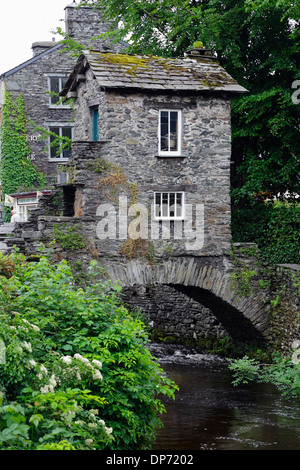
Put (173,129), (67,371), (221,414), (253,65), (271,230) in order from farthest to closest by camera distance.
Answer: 1. (253,65)
2. (271,230)
3. (173,129)
4. (221,414)
5. (67,371)

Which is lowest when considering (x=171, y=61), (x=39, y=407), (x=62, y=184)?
(x=39, y=407)

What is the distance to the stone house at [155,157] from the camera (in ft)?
58.6

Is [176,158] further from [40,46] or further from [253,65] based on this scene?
[40,46]

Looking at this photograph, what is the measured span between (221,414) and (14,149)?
2169 centimetres

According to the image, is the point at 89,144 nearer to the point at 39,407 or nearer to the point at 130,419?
the point at 130,419

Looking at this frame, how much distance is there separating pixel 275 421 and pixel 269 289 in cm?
581

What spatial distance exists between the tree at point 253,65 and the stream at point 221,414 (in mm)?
6289

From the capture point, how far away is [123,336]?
898 centimetres

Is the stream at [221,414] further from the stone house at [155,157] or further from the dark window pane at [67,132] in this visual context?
the dark window pane at [67,132]

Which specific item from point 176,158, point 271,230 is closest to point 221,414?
point 271,230

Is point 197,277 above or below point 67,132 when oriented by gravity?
below

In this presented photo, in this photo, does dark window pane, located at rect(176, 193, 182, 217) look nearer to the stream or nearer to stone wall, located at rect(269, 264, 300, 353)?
stone wall, located at rect(269, 264, 300, 353)

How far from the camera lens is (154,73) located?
18.6 m
